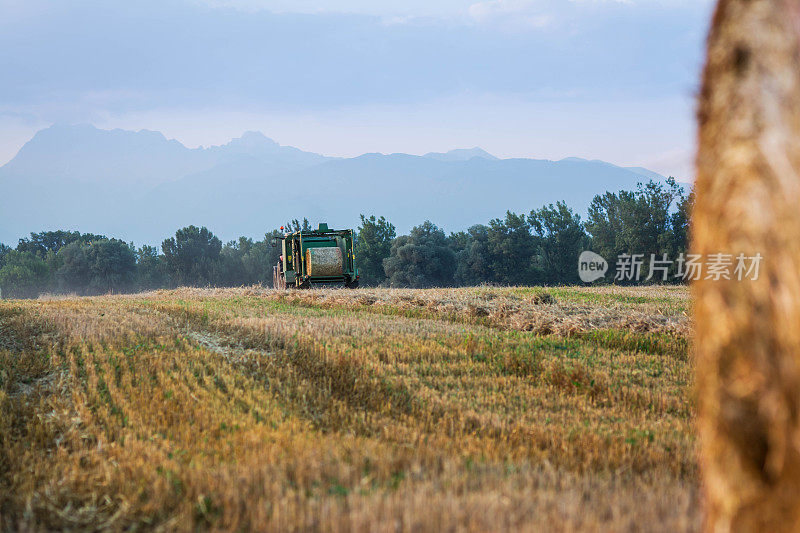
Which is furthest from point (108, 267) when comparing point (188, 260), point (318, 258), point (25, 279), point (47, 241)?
point (318, 258)

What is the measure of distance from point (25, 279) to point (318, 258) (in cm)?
6402

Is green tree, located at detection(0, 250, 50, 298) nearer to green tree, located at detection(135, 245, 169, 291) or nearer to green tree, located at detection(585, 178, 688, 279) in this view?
green tree, located at detection(135, 245, 169, 291)

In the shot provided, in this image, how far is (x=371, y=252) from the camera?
227ft

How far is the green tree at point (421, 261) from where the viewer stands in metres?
64.0

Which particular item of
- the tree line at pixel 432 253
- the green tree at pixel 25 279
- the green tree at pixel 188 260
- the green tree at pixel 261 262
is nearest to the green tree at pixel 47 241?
the tree line at pixel 432 253

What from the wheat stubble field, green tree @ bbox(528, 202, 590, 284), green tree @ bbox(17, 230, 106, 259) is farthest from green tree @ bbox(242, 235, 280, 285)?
the wheat stubble field

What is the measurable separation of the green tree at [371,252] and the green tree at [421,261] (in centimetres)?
244

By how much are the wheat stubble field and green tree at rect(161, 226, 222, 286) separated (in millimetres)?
64177

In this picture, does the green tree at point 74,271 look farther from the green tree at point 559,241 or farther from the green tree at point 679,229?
the green tree at point 679,229

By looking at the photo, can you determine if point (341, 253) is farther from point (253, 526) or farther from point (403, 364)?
point (253, 526)

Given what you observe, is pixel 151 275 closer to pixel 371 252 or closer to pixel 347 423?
pixel 371 252

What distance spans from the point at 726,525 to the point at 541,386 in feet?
25.5

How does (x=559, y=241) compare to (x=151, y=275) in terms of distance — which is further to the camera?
(x=151, y=275)

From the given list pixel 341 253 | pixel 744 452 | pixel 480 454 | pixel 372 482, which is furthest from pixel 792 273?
pixel 341 253
